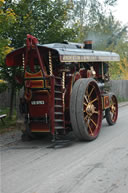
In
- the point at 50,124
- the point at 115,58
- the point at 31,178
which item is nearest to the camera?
the point at 31,178

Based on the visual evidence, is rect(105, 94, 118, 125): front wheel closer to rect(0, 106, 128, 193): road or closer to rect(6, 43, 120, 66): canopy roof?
rect(6, 43, 120, 66): canopy roof

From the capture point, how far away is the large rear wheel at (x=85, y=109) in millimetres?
6461

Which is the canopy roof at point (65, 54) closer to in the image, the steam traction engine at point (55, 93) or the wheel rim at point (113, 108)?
the steam traction engine at point (55, 93)

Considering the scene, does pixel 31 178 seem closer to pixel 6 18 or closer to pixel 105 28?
pixel 6 18

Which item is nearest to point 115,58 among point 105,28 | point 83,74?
point 83,74

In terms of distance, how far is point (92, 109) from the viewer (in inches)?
283

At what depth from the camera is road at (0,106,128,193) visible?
13.4 feet

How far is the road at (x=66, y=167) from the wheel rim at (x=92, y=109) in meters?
0.34

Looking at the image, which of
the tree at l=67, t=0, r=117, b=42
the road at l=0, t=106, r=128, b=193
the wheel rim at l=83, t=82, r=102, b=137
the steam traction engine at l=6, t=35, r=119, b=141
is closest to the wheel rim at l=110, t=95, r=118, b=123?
the wheel rim at l=83, t=82, r=102, b=137

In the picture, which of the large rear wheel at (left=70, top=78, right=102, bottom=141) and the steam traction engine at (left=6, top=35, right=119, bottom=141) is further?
the large rear wheel at (left=70, top=78, right=102, bottom=141)

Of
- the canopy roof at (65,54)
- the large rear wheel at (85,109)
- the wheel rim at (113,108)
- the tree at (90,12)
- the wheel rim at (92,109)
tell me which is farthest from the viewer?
the tree at (90,12)

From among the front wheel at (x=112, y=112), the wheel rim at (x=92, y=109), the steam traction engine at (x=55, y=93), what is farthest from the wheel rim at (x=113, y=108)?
the steam traction engine at (x=55, y=93)

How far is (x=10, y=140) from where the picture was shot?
7391 millimetres

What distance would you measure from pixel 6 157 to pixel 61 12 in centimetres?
590
